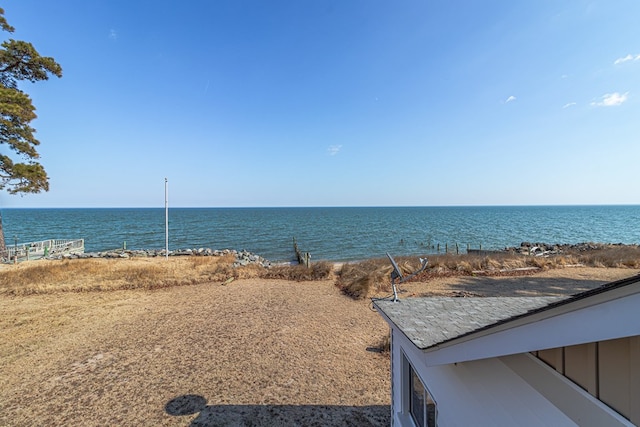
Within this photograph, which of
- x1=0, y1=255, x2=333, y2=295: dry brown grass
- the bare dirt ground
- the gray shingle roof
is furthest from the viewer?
x1=0, y1=255, x2=333, y2=295: dry brown grass

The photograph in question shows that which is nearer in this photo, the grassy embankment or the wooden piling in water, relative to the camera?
the grassy embankment

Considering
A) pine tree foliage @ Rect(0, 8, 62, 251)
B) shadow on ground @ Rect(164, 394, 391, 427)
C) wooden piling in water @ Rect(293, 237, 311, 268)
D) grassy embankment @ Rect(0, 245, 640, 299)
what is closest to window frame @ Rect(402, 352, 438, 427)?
shadow on ground @ Rect(164, 394, 391, 427)

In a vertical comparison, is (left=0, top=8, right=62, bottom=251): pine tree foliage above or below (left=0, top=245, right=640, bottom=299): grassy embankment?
above

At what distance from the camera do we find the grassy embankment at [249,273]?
12.2 metres

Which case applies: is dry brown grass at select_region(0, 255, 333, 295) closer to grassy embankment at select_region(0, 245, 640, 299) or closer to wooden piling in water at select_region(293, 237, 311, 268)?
grassy embankment at select_region(0, 245, 640, 299)

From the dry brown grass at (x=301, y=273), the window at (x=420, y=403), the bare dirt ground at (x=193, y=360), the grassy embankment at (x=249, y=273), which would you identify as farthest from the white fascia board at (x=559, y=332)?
the dry brown grass at (x=301, y=273)

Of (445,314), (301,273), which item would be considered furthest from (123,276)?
(445,314)

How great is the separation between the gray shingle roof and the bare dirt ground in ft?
8.33

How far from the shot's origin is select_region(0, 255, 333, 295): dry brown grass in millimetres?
12023

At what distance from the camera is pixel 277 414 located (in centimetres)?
498

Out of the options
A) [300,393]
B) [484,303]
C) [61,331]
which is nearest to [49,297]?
[61,331]

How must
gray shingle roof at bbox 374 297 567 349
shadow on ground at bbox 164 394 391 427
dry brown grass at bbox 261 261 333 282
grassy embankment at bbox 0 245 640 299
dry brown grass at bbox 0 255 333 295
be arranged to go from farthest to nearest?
dry brown grass at bbox 261 261 333 282 < grassy embankment at bbox 0 245 640 299 < dry brown grass at bbox 0 255 333 295 < shadow on ground at bbox 164 394 391 427 < gray shingle roof at bbox 374 297 567 349

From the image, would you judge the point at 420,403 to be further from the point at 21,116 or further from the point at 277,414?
the point at 21,116

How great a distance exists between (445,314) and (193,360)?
20.0ft
